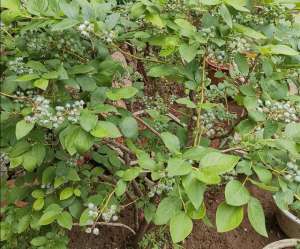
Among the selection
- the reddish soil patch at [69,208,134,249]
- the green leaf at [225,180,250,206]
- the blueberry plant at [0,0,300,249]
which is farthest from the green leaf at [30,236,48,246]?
the green leaf at [225,180,250,206]

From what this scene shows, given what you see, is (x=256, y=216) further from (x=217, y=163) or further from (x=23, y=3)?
(x=23, y=3)

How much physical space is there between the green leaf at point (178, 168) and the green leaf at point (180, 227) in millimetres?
108

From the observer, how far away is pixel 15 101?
1.27 metres

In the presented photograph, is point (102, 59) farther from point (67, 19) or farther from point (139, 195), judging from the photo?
point (139, 195)

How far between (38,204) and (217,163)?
32.8 inches

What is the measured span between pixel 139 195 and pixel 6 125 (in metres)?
0.69

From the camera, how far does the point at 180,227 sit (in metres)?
0.90

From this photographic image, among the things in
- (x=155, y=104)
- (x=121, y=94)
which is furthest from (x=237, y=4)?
(x=155, y=104)

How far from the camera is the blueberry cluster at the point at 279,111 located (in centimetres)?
106

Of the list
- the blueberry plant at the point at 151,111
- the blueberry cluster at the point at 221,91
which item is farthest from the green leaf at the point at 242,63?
the blueberry cluster at the point at 221,91

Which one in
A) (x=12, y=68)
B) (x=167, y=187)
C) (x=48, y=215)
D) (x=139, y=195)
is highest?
(x=12, y=68)

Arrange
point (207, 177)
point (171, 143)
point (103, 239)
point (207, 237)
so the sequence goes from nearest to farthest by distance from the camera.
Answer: point (207, 177), point (171, 143), point (103, 239), point (207, 237)

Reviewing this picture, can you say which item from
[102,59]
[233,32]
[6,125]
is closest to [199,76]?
[233,32]

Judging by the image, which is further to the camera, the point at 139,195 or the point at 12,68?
the point at 139,195
